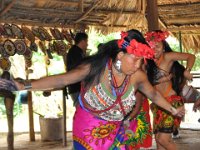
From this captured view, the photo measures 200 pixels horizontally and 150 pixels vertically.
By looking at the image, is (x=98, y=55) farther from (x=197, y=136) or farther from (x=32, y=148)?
(x=197, y=136)

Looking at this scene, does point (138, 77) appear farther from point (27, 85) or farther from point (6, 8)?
point (6, 8)

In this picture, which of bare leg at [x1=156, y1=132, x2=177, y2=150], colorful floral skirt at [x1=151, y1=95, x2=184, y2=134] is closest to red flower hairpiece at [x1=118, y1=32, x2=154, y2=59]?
colorful floral skirt at [x1=151, y1=95, x2=184, y2=134]

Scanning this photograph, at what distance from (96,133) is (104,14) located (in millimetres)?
5188

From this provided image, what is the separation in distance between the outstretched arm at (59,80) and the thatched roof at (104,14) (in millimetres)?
3483

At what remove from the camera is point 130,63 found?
9.92ft

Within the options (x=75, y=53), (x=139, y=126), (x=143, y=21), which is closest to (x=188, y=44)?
(x=143, y=21)

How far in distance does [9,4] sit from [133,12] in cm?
303

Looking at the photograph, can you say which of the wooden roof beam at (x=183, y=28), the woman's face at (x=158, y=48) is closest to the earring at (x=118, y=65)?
the woman's face at (x=158, y=48)

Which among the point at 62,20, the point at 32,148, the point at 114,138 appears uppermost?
the point at 62,20

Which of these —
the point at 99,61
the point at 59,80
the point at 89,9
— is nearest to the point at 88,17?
the point at 89,9

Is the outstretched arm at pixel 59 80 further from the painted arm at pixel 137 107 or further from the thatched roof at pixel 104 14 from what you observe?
the thatched roof at pixel 104 14

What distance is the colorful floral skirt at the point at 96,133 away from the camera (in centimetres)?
323

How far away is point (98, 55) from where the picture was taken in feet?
10.5

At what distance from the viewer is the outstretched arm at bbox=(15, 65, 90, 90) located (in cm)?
297
